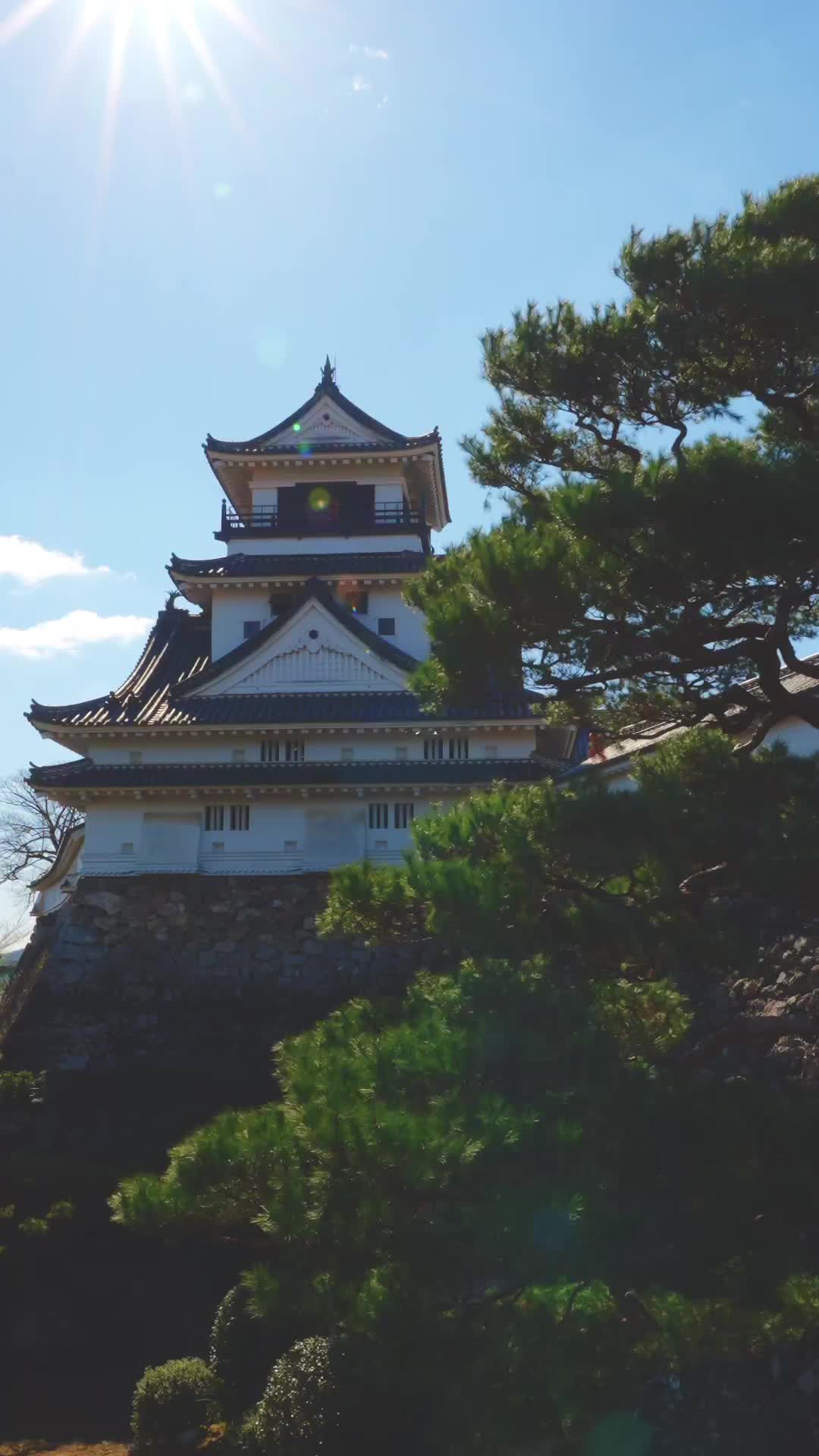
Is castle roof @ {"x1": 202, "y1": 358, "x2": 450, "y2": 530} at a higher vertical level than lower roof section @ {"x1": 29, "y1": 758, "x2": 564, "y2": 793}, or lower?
higher

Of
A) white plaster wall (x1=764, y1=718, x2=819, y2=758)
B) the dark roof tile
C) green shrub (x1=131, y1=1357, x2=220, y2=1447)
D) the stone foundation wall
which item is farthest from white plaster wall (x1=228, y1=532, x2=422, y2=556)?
green shrub (x1=131, y1=1357, x2=220, y2=1447)

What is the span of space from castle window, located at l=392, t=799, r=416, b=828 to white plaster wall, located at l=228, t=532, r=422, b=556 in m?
4.60

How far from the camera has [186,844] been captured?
54.8 ft

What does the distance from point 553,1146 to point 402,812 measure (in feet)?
37.3

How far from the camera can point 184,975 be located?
1616 centimetres

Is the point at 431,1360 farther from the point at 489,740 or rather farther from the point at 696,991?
the point at 489,740

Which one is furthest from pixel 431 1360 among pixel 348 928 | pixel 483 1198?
pixel 348 928

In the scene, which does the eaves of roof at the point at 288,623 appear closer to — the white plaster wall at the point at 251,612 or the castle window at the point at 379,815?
the white plaster wall at the point at 251,612

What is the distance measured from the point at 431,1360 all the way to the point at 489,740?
11.5m

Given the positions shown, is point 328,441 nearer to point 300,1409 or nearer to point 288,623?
point 288,623

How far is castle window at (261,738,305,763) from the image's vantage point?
55.4 ft

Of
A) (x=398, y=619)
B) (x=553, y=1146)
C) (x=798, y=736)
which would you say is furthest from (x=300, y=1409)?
(x=398, y=619)

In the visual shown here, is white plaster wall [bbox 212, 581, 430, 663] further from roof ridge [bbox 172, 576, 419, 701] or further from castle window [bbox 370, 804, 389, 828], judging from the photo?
castle window [bbox 370, 804, 389, 828]

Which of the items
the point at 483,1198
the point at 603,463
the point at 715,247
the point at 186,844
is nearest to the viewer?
the point at 483,1198
